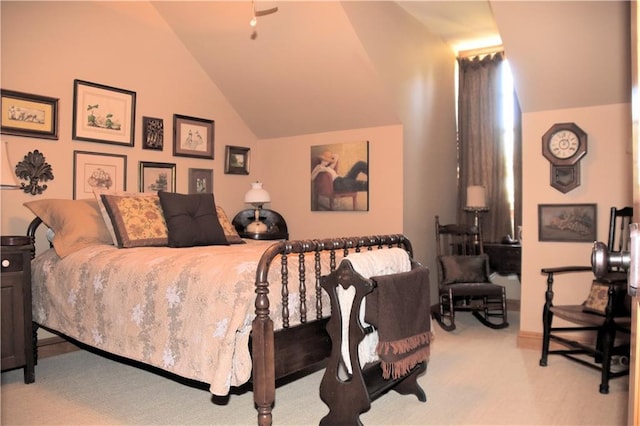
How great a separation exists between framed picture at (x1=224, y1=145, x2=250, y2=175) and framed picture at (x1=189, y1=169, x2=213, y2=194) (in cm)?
23

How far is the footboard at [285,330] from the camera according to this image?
219cm

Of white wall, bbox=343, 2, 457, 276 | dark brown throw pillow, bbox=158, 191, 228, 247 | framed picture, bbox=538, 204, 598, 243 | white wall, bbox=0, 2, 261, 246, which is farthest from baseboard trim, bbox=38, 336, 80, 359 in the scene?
framed picture, bbox=538, 204, 598, 243

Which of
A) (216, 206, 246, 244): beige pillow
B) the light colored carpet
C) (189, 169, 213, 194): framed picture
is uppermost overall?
(189, 169, 213, 194): framed picture

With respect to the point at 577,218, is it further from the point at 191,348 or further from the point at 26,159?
the point at 26,159

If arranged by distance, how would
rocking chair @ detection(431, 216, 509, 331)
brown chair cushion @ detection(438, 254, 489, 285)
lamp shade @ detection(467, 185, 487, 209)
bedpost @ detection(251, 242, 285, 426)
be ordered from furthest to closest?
lamp shade @ detection(467, 185, 487, 209) → brown chair cushion @ detection(438, 254, 489, 285) → rocking chair @ detection(431, 216, 509, 331) → bedpost @ detection(251, 242, 285, 426)

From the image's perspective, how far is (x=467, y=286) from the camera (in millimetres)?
4652

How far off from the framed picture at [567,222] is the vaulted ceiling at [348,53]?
0.77m

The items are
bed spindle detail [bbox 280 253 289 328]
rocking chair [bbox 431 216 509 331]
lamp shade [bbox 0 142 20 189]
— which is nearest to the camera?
bed spindle detail [bbox 280 253 289 328]

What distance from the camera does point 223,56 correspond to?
4770 mm

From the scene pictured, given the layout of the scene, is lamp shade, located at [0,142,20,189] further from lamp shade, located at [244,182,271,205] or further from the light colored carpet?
lamp shade, located at [244,182,271,205]

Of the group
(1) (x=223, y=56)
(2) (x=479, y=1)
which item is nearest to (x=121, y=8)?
(1) (x=223, y=56)

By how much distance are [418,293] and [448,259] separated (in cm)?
236

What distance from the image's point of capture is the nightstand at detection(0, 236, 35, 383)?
10.0 ft

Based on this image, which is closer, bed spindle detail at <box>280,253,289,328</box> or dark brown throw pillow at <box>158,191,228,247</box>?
bed spindle detail at <box>280,253,289,328</box>
